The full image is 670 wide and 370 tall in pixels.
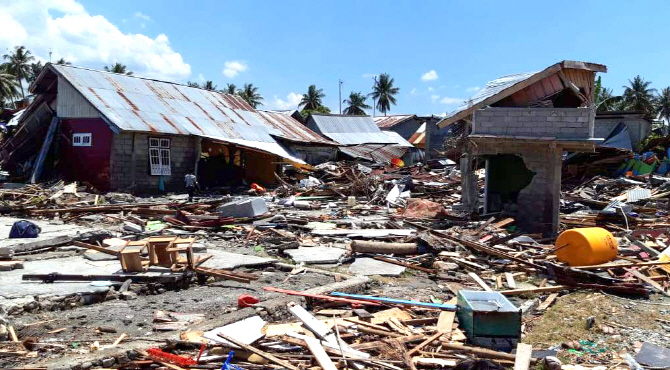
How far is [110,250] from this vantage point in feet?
30.6

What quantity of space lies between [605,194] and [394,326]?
1843 centimetres

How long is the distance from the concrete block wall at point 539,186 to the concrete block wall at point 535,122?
13.1 inches

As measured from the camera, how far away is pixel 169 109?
1016 inches

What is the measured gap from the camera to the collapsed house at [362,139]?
35.6 metres

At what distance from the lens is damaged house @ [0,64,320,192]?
22594 millimetres

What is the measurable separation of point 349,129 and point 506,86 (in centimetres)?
2397

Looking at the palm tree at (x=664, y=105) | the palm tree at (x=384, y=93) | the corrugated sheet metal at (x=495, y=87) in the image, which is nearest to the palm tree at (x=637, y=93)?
the palm tree at (x=664, y=105)

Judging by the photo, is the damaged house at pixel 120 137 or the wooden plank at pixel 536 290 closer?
the wooden plank at pixel 536 290

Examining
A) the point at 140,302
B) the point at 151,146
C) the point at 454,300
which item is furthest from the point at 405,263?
the point at 151,146

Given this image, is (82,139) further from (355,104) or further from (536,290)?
(355,104)

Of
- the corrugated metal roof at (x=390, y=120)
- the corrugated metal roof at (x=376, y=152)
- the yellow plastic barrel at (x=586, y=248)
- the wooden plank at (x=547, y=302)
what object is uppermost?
the corrugated metal roof at (x=390, y=120)

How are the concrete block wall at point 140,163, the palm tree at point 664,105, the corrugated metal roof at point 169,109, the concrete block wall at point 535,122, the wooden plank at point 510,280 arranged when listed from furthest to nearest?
the palm tree at point 664,105 → the corrugated metal roof at point 169,109 → the concrete block wall at point 140,163 → the concrete block wall at point 535,122 → the wooden plank at point 510,280

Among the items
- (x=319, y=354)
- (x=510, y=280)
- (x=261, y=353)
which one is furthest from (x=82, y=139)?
(x=319, y=354)

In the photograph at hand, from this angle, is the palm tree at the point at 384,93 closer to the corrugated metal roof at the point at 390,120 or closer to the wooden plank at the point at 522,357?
the corrugated metal roof at the point at 390,120
